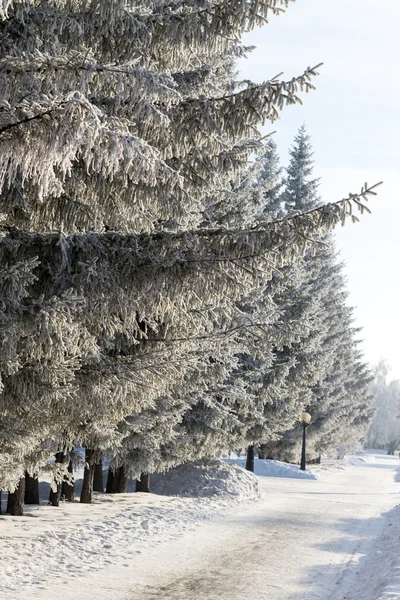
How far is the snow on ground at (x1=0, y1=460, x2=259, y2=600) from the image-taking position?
31.4 feet

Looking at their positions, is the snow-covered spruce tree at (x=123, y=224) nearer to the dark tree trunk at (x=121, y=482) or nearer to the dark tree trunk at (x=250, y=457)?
the dark tree trunk at (x=121, y=482)

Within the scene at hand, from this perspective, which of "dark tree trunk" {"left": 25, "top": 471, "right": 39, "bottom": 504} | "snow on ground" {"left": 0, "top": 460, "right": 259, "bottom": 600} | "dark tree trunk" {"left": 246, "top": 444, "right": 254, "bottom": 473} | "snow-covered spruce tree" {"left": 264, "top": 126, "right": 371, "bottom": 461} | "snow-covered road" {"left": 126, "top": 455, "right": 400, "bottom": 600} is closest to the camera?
"snow-covered road" {"left": 126, "top": 455, "right": 400, "bottom": 600}

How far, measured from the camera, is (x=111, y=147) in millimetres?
4930

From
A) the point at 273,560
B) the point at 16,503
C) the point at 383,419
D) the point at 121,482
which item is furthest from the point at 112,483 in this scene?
the point at 383,419

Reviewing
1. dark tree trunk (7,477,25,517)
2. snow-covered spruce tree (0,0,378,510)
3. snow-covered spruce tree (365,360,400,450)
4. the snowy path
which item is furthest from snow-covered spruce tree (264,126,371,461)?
snow-covered spruce tree (365,360,400,450)

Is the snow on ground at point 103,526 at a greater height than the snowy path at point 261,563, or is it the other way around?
the snow on ground at point 103,526

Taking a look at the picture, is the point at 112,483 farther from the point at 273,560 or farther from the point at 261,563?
the point at 261,563

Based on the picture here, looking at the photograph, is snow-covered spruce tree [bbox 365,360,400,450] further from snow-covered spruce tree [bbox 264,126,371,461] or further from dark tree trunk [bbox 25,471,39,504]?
dark tree trunk [bbox 25,471,39,504]

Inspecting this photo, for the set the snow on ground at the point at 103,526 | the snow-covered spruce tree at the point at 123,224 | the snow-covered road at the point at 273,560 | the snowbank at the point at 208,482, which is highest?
the snow-covered spruce tree at the point at 123,224

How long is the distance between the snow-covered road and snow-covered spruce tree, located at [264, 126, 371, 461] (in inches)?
261

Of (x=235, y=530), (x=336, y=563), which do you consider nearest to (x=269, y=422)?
(x=235, y=530)

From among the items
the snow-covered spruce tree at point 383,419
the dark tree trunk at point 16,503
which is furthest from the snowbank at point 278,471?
the snow-covered spruce tree at point 383,419

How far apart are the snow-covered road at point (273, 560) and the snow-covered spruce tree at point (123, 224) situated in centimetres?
273

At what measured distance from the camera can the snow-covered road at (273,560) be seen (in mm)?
9008
